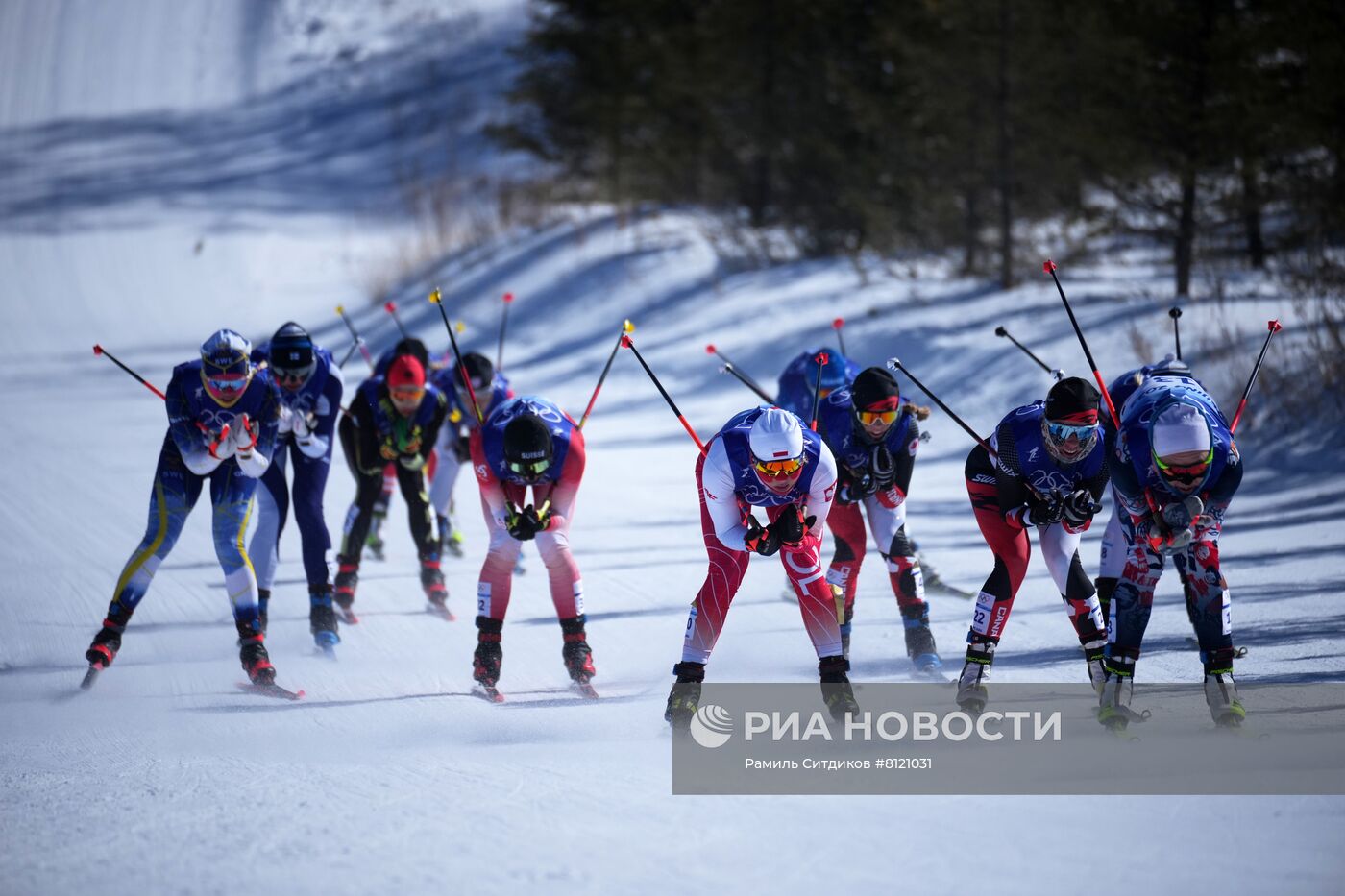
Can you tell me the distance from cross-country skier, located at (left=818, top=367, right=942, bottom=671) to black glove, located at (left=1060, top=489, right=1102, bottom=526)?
1345 millimetres

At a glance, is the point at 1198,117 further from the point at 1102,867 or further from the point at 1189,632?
the point at 1102,867

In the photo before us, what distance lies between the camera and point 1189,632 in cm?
854

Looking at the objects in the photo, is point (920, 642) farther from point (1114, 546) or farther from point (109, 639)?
point (109, 639)

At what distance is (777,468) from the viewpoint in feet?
21.6

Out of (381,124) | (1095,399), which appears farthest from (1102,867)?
(381,124)

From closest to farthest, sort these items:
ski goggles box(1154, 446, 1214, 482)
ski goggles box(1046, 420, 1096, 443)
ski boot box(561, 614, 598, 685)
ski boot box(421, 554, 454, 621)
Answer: ski goggles box(1154, 446, 1214, 482), ski goggles box(1046, 420, 1096, 443), ski boot box(561, 614, 598, 685), ski boot box(421, 554, 454, 621)

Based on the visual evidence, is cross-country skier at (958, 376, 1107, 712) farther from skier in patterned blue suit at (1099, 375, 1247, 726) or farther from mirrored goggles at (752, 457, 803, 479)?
mirrored goggles at (752, 457, 803, 479)

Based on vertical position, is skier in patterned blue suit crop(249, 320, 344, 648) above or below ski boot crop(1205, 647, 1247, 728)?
above

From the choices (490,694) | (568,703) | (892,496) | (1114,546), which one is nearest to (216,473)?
(490,694)

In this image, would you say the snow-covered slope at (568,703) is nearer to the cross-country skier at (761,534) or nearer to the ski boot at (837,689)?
the cross-country skier at (761,534)

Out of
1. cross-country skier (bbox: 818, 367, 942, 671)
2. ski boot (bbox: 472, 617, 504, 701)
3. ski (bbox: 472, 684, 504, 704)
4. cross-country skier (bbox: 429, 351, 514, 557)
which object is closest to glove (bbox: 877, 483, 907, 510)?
cross-country skier (bbox: 818, 367, 942, 671)

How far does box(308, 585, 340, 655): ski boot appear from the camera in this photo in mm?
8703

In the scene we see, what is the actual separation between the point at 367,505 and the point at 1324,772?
631cm

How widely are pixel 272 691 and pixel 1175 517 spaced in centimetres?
495
